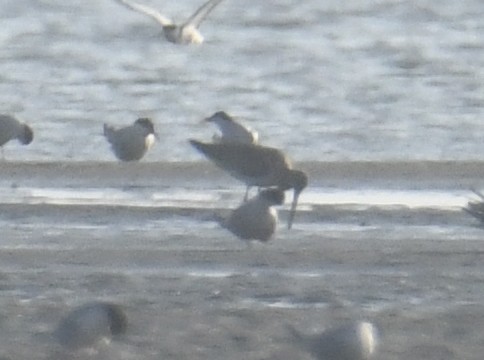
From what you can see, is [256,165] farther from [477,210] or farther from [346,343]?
[346,343]

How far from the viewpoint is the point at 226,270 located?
1045 cm

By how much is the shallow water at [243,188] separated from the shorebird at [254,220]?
0.09m

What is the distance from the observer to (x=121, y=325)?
8633mm

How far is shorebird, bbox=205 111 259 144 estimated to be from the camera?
46.2 feet

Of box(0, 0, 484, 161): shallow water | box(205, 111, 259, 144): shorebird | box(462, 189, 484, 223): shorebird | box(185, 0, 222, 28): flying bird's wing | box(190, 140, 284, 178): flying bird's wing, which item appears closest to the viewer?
box(462, 189, 484, 223): shorebird

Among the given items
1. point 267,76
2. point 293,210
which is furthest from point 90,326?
point 267,76

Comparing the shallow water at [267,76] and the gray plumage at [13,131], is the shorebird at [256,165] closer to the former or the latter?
the shallow water at [267,76]

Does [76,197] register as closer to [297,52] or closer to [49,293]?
[49,293]

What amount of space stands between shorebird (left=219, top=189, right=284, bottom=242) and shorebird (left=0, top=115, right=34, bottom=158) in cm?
313

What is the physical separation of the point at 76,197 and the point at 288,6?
1247cm

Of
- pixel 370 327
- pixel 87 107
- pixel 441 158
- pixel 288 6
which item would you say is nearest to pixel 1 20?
pixel 288 6

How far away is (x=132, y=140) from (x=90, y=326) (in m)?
5.66

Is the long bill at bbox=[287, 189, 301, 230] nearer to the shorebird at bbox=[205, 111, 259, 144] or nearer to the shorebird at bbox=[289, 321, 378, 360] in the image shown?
the shorebird at bbox=[205, 111, 259, 144]

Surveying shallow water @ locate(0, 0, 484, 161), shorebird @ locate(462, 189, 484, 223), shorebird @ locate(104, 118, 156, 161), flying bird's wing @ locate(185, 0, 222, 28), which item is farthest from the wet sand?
flying bird's wing @ locate(185, 0, 222, 28)
